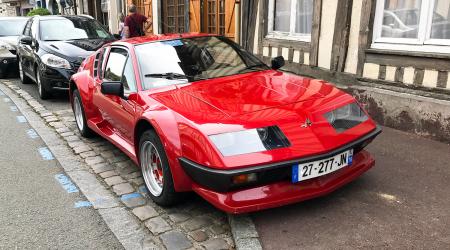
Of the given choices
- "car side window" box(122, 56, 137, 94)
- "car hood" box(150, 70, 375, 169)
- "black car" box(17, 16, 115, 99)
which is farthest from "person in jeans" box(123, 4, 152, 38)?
"car hood" box(150, 70, 375, 169)

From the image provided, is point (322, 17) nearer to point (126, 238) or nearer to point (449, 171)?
point (449, 171)

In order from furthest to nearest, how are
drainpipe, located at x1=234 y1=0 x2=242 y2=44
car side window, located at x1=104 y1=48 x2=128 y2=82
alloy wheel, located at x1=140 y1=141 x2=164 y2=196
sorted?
drainpipe, located at x1=234 y1=0 x2=242 y2=44 < car side window, located at x1=104 y1=48 x2=128 y2=82 < alloy wheel, located at x1=140 y1=141 x2=164 y2=196

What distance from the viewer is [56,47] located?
8461 mm

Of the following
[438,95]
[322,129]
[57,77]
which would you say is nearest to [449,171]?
[438,95]

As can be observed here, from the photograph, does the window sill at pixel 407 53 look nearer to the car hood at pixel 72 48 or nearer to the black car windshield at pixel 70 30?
the car hood at pixel 72 48

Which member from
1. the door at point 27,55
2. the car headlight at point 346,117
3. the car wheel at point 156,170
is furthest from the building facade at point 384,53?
the door at point 27,55

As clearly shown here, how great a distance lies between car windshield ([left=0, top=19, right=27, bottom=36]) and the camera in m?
13.0

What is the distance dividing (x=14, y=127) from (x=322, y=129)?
5564 millimetres

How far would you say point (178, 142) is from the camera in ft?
10.7

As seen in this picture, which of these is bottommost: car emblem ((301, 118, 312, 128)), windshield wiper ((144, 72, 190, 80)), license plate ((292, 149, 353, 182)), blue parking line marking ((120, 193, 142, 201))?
blue parking line marking ((120, 193, 142, 201))

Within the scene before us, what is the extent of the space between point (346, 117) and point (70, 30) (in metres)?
7.60

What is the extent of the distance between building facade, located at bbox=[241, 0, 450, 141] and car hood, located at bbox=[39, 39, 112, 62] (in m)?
3.99

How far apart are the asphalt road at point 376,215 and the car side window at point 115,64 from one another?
2.31m

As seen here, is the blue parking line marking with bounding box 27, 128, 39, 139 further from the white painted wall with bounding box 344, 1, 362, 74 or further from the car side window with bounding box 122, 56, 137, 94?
the white painted wall with bounding box 344, 1, 362, 74
